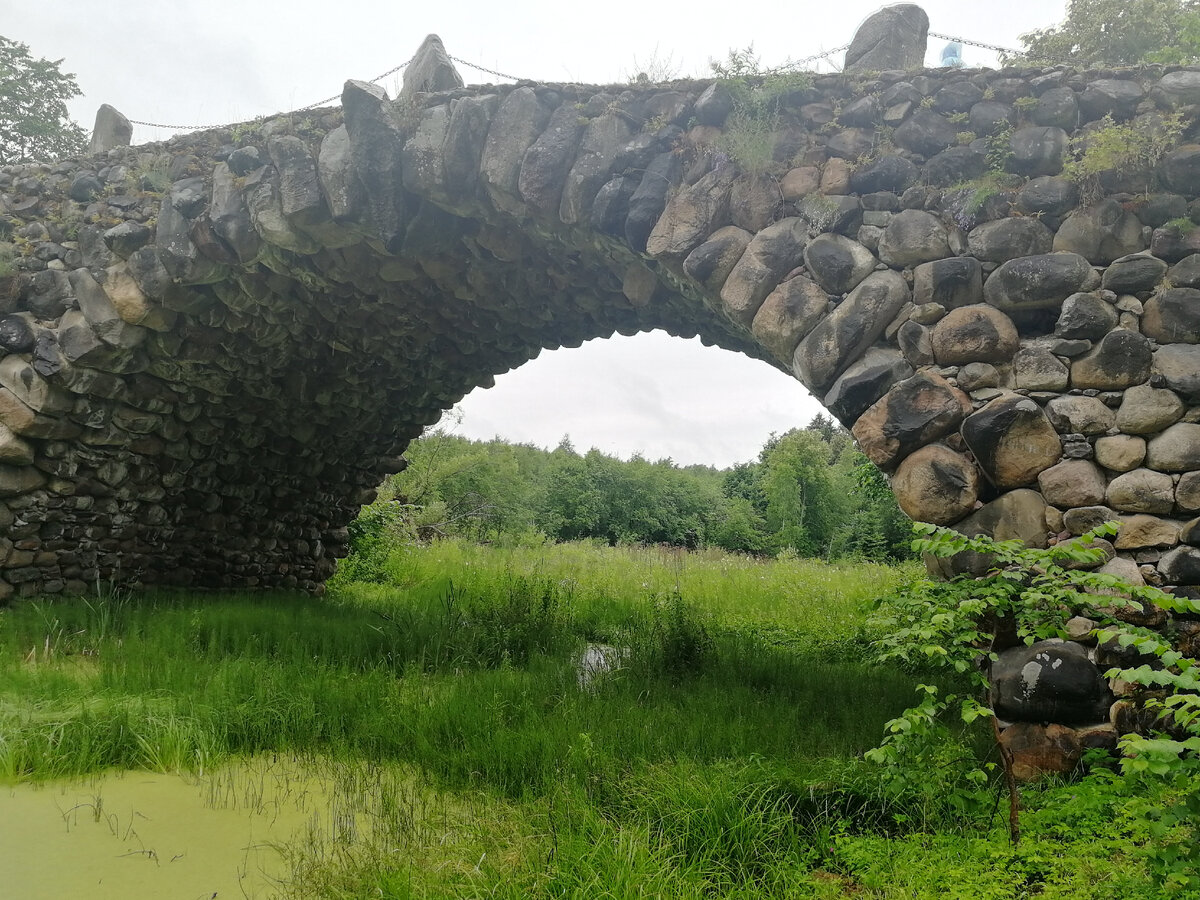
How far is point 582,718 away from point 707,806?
3.59ft

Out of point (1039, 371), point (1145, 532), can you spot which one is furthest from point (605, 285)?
point (1145, 532)

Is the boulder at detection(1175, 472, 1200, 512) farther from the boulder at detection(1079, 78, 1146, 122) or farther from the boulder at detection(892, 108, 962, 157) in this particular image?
the boulder at detection(892, 108, 962, 157)

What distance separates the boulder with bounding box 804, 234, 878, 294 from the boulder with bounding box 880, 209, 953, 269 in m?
0.09

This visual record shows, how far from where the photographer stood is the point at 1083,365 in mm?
3006

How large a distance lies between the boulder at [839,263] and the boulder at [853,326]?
53mm

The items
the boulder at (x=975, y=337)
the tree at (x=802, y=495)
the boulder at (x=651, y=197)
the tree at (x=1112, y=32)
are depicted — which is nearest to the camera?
the boulder at (x=975, y=337)

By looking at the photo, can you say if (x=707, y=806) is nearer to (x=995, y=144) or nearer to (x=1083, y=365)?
(x=1083, y=365)

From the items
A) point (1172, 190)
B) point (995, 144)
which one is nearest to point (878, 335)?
point (995, 144)

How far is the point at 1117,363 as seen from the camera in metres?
2.94

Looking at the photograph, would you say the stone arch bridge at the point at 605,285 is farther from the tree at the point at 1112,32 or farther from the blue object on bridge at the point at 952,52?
the tree at the point at 1112,32

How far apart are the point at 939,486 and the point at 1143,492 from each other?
690 millimetres

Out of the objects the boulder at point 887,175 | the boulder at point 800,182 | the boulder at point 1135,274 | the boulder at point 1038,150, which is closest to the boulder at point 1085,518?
the boulder at point 1135,274

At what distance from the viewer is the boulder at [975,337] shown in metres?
3.14

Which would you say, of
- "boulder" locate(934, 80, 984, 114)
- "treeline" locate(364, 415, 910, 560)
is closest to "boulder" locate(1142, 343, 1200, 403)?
"boulder" locate(934, 80, 984, 114)
